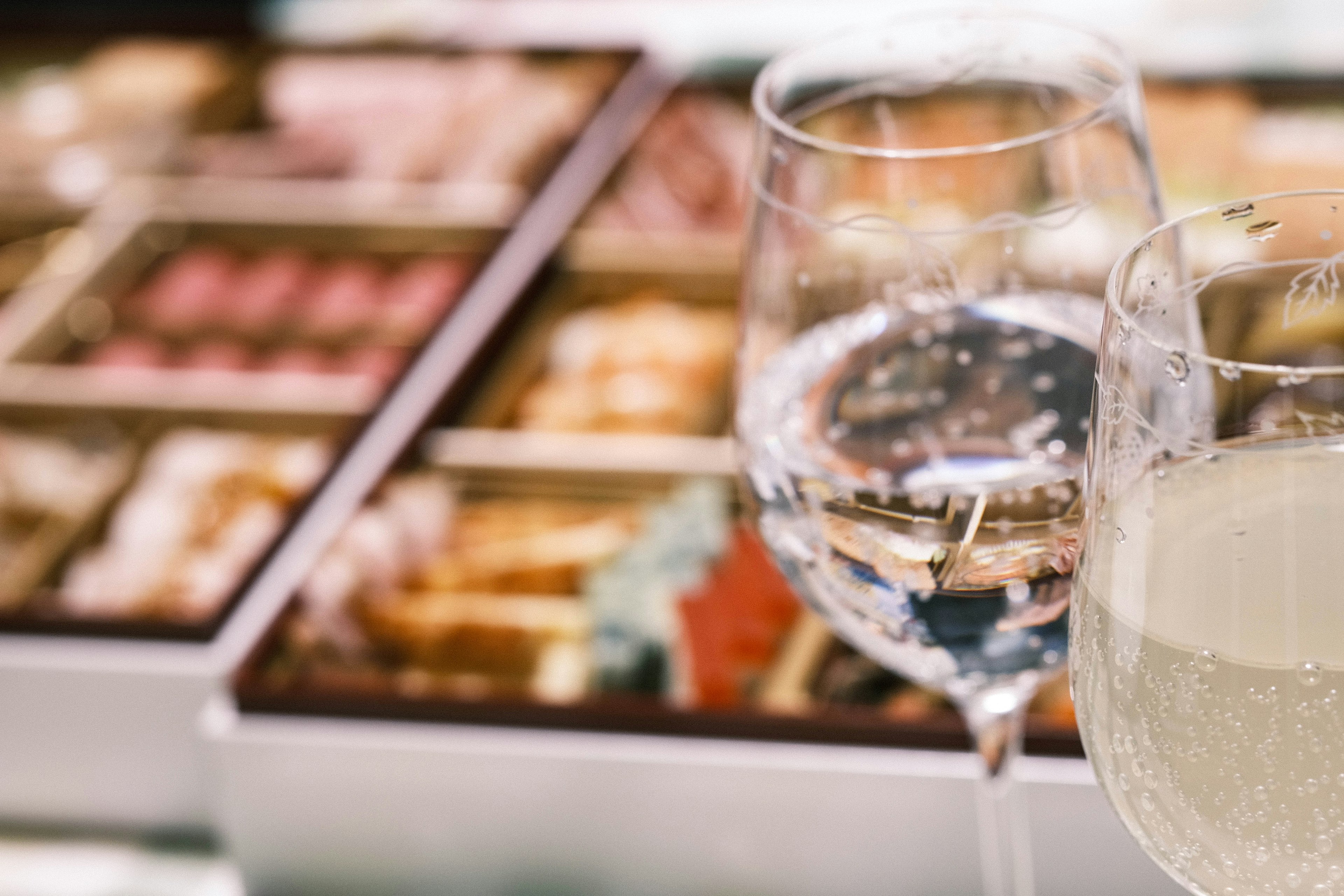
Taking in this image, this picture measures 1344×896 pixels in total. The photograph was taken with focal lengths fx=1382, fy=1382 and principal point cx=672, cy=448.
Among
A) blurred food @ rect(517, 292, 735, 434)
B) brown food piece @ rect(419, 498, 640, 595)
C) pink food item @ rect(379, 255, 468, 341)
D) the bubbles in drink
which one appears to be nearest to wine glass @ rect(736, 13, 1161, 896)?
the bubbles in drink

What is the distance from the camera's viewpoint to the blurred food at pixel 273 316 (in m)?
1.72

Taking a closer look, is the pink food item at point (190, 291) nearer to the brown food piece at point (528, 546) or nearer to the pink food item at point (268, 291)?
the pink food item at point (268, 291)

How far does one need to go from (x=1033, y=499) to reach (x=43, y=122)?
6.11 feet

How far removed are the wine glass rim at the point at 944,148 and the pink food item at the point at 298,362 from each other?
123 centimetres

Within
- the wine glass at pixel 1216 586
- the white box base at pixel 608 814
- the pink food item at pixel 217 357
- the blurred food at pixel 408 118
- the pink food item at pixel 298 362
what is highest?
the blurred food at pixel 408 118

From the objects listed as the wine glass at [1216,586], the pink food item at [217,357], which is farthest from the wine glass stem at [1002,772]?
the pink food item at [217,357]

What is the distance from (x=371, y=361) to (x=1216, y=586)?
1.45m

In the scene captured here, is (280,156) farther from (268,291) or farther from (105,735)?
(105,735)

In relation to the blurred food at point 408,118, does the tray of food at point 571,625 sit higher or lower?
lower

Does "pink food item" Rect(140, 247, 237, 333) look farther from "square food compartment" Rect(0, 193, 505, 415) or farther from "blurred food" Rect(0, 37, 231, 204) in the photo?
"blurred food" Rect(0, 37, 231, 204)

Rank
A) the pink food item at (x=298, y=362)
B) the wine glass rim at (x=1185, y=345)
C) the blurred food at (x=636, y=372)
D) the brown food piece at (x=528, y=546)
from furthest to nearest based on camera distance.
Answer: the pink food item at (x=298, y=362), the blurred food at (x=636, y=372), the brown food piece at (x=528, y=546), the wine glass rim at (x=1185, y=345)

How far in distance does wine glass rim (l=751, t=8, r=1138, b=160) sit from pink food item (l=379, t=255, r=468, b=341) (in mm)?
1163

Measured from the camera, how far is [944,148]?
52cm

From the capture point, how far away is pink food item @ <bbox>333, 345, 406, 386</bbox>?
164 centimetres
